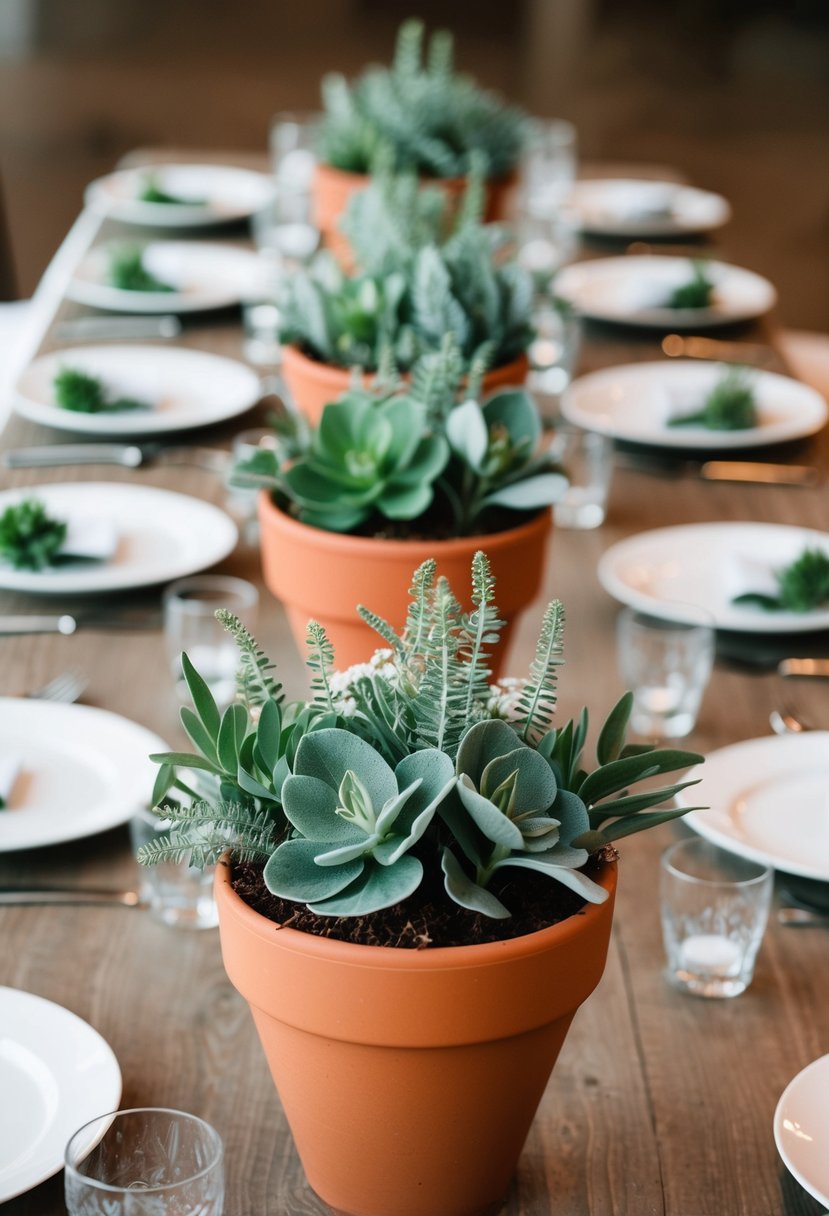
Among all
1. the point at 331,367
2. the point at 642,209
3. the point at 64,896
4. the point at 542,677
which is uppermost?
the point at 542,677

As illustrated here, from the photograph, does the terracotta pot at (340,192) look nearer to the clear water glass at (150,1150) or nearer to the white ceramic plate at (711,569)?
the white ceramic plate at (711,569)

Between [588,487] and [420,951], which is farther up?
[420,951]

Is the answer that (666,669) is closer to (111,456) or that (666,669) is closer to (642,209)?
(111,456)

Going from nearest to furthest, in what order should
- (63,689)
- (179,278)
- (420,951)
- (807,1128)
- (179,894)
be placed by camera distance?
(420,951) < (807,1128) < (179,894) < (63,689) < (179,278)

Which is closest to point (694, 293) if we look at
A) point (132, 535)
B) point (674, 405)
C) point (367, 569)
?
point (674, 405)

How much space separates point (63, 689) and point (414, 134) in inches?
53.4

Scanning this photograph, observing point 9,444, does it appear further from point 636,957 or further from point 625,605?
point 636,957

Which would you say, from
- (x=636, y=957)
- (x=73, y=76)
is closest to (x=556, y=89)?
(x=73, y=76)

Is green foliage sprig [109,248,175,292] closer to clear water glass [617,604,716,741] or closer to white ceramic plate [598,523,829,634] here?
white ceramic plate [598,523,829,634]

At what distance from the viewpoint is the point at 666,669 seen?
1362 mm

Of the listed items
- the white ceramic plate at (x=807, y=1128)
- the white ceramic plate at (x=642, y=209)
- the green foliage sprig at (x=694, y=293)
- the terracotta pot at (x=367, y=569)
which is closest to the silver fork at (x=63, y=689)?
the terracotta pot at (x=367, y=569)

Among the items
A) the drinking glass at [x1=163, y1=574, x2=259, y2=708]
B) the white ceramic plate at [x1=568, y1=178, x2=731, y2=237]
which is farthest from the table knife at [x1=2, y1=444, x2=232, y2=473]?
the white ceramic plate at [x1=568, y1=178, x2=731, y2=237]

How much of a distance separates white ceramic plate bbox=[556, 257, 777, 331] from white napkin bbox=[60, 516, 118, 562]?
945mm

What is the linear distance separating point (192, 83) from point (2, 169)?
0.76m
